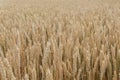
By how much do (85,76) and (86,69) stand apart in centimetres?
4

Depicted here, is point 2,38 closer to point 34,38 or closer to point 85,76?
point 34,38

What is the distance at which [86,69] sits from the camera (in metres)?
1.35

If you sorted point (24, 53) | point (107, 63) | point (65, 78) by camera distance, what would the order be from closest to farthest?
point (65, 78), point (107, 63), point (24, 53)

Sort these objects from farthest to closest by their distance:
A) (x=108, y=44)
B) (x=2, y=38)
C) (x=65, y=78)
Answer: (x=2, y=38)
(x=108, y=44)
(x=65, y=78)

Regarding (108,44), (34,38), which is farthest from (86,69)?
(34,38)

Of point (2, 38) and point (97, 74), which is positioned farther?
point (2, 38)

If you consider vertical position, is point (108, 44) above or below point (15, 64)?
below

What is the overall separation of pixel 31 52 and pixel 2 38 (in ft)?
1.77

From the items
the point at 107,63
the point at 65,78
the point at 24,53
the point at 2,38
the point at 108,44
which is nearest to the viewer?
the point at 65,78

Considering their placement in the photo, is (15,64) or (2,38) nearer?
(15,64)

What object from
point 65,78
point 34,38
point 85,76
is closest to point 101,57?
point 85,76

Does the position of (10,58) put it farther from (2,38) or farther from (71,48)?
(2,38)

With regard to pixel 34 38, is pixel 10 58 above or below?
above

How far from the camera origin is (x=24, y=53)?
1.55 m
